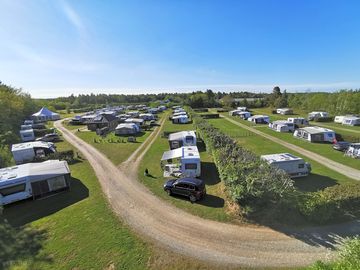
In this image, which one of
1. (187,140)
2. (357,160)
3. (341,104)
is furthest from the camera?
(341,104)

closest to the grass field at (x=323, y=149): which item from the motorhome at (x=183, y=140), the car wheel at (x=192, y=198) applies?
the motorhome at (x=183, y=140)

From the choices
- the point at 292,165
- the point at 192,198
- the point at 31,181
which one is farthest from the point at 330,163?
the point at 31,181

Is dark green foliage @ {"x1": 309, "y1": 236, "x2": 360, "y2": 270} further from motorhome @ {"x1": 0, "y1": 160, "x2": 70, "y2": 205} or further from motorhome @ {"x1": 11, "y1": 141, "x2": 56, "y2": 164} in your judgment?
motorhome @ {"x1": 11, "y1": 141, "x2": 56, "y2": 164}

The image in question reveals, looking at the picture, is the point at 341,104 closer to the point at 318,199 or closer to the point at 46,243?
the point at 318,199

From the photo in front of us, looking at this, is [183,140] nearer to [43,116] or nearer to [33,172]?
[33,172]

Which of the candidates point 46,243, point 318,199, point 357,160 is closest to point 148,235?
point 46,243
